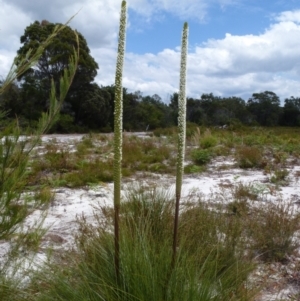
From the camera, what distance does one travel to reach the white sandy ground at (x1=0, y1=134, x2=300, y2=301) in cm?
364

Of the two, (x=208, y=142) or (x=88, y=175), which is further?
(x=208, y=142)

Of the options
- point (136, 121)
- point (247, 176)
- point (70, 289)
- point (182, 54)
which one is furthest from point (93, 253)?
point (136, 121)

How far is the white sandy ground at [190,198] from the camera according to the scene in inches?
143

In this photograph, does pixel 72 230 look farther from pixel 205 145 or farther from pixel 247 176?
pixel 205 145

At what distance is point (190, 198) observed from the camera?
4.92m

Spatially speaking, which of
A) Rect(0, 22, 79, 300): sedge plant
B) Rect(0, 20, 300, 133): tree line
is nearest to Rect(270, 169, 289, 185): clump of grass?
Rect(0, 22, 79, 300): sedge plant

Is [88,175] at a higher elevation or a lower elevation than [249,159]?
lower

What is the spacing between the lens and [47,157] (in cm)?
933

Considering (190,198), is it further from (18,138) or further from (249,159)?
(249,159)

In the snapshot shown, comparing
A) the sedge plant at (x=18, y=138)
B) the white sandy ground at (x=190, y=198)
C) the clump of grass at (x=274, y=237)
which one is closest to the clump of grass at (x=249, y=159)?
the white sandy ground at (x=190, y=198)

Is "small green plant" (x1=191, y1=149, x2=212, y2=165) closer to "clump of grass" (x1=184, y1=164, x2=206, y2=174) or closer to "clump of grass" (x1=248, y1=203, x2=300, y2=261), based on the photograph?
"clump of grass" (x1=184, y1=164, x2=206, y2=174)

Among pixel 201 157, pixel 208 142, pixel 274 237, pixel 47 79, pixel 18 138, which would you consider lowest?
pixel 274 237

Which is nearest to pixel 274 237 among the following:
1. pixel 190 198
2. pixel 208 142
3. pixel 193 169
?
pixel 190 198

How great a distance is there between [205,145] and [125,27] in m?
10.9
